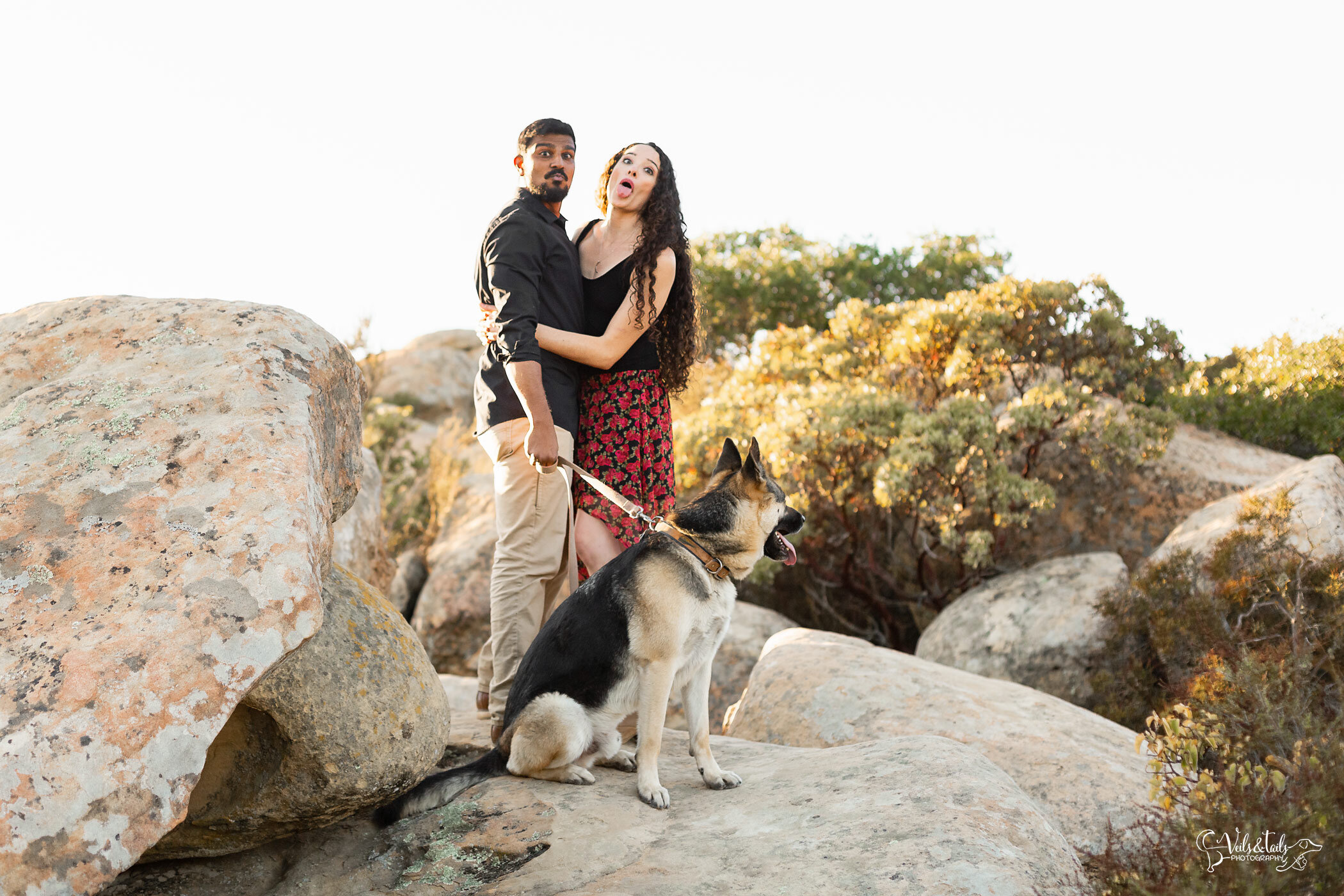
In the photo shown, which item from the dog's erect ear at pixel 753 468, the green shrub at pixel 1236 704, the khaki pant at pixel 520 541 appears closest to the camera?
the green shrub at pixel 1236 704

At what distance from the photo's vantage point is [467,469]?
43.4ft

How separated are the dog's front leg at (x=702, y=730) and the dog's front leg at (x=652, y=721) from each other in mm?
233

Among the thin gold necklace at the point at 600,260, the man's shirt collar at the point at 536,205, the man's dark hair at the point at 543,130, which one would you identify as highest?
the man's dark hair at the point at 543,130

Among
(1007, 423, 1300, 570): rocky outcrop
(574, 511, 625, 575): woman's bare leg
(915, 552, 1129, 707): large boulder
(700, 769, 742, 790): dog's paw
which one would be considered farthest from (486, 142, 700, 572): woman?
(1007, 423, 1300, 570): rocky outcrop

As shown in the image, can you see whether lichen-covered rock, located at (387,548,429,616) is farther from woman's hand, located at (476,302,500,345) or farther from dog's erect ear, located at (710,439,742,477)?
dog's erect ear, located at (710,439,742,477)

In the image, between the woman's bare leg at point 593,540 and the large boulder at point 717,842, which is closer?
the large boulder at point 717,842

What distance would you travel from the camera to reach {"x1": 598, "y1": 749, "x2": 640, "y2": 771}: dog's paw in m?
4.39

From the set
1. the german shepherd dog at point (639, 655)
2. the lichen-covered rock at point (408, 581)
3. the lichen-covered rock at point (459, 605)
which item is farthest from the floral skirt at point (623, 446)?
the lichen-covered rock at point (408, 581)

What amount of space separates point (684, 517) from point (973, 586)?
19.3 feet

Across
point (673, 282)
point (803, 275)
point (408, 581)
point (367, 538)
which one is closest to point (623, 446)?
point (673, 282)

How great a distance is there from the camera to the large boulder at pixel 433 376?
2142 centimetres

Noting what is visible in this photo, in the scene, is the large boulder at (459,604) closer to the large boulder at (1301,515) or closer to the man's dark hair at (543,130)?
the man's dark hair at (543,130)

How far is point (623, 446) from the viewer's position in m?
5.07

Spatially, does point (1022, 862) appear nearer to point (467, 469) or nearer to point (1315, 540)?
point (1315, 540)
